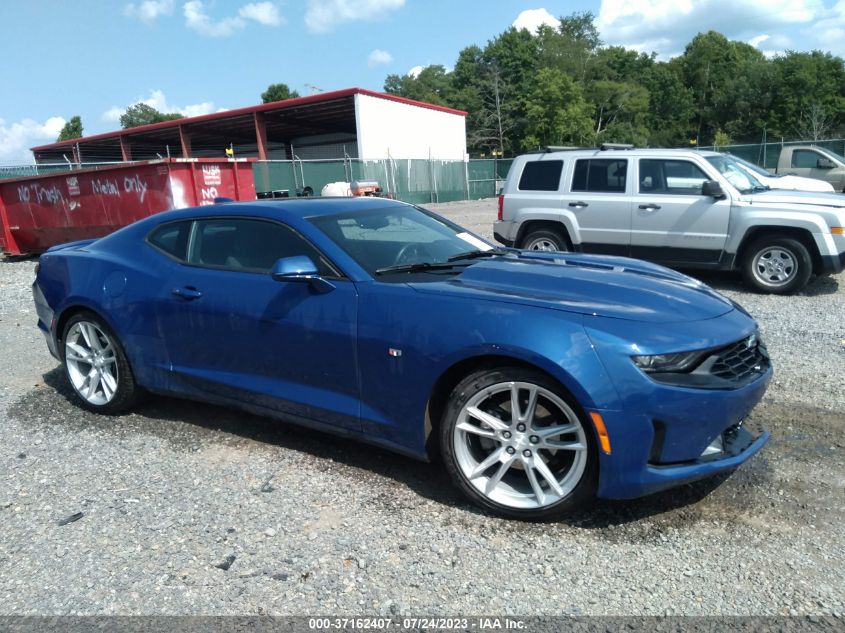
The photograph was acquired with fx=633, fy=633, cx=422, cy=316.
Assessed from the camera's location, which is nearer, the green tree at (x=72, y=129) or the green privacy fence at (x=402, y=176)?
the green privacy fence at (x=402, y=176)

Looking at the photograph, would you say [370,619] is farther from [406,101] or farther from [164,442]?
[406,101]

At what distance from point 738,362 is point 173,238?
139 inches

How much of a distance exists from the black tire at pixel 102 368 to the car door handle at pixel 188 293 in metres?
0.75

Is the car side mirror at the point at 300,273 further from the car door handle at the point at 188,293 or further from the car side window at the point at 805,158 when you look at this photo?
the car side window at the point at 805,158

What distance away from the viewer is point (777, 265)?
308 inches

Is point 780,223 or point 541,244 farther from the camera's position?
point 541,244

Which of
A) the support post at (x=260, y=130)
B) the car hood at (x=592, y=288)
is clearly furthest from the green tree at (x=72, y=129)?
the car hood at (x=592, y=288)

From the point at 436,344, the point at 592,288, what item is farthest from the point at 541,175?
the point at 436,344

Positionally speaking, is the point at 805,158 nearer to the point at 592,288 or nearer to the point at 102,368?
the point at 592,288

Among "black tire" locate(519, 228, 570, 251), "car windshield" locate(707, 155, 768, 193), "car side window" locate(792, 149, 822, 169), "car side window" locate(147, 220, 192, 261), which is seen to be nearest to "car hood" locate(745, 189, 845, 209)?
"car windshield" locate(707, 155, 768, 193)

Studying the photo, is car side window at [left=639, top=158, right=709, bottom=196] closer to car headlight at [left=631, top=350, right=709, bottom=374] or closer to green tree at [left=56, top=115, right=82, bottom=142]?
car headlight at [left=631, top=350, right=709, bottom=374]

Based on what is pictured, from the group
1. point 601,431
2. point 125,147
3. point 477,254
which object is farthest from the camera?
point 125,147

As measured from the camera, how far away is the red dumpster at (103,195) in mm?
11500

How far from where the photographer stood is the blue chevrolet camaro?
2.77 meters
